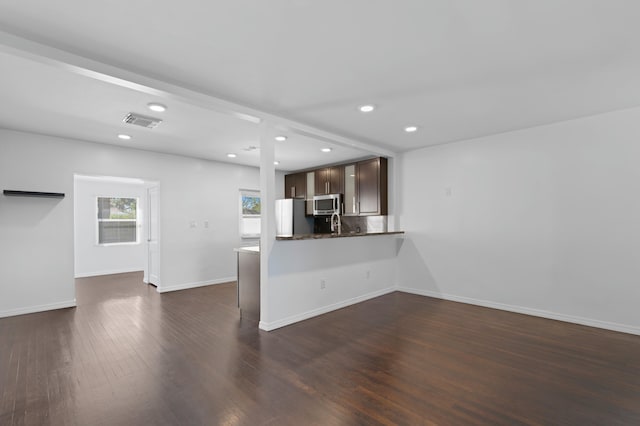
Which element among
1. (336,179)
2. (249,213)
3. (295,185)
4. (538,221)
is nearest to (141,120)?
(249,213)

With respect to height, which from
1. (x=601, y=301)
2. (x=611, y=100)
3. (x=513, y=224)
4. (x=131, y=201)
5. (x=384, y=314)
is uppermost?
(x=611, y=100)

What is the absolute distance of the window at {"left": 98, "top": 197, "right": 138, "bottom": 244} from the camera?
761 cm

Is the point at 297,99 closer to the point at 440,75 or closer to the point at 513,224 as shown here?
the point at 440,75

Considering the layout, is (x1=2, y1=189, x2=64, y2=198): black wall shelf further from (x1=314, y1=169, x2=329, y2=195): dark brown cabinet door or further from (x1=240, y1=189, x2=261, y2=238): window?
(x1=314, y1=169, x2=329, y2=195): dark brown cabinet door

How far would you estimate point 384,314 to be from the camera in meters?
4.16

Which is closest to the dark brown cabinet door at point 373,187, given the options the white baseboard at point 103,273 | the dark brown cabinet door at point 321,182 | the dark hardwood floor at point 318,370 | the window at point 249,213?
the dark brown cabinet door at point 321,182

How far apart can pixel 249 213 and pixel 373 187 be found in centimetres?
297

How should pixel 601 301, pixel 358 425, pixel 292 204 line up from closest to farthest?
pixel 358 425, pixel 601 301, pixel 292 204

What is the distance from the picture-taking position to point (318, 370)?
2.62m

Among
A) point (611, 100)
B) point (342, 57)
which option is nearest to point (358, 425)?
point (342, 57)

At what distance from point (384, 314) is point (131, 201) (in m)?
7.15

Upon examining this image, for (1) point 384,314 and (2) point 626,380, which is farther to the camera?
(1) point 384,314

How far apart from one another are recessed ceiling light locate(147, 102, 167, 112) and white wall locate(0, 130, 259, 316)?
2.26 m

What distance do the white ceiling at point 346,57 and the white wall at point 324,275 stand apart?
169 centimetres
